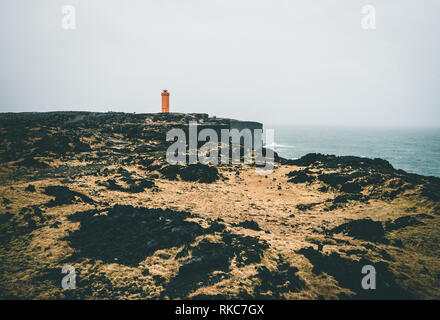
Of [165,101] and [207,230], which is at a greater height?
[165,101]

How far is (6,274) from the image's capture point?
9727 mm

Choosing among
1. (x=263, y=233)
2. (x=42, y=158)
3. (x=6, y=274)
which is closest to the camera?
(x=6, y=274)

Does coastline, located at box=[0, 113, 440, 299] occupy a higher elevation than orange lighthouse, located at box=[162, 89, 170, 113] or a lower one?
lower

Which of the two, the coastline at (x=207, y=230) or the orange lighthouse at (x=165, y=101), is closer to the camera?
the coastline at (x=207, y=230)

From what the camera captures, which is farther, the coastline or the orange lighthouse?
the orange lighthouse

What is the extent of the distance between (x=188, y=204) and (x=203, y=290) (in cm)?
979

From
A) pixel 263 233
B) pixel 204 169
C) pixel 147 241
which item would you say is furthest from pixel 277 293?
pixel 204 169

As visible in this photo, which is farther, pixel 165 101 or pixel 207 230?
pixel 165 101

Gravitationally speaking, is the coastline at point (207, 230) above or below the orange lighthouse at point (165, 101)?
below
